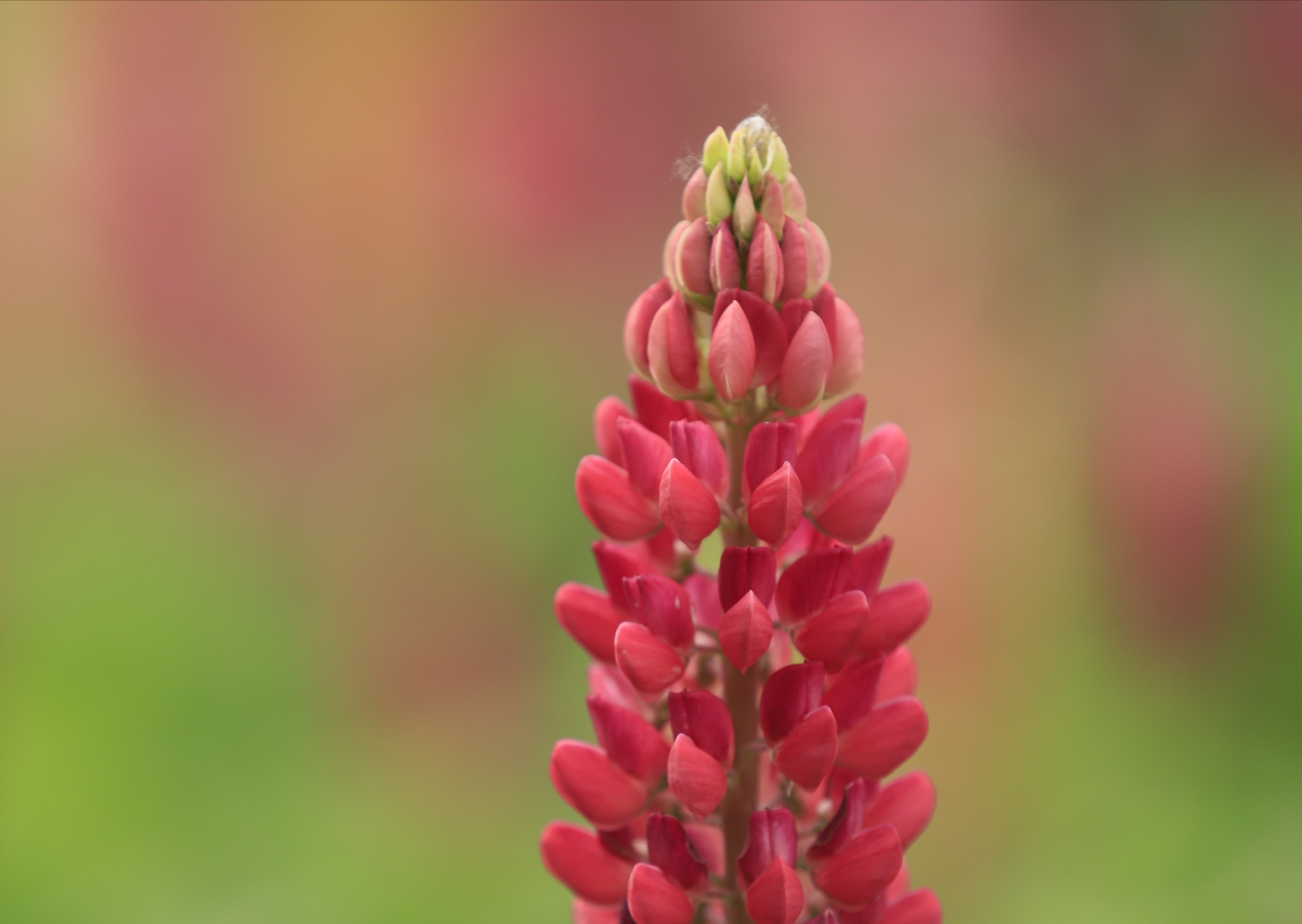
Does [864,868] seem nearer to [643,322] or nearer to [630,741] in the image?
[630,741]

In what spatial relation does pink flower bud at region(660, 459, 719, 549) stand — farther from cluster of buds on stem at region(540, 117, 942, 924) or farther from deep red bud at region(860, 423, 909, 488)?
deep red bud at region(860, 423, 909, 488)

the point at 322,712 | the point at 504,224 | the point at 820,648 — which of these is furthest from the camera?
the point at 504,224

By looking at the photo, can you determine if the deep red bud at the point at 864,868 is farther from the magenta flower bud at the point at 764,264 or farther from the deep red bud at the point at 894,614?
the magenta flower bud at the point at 764,264

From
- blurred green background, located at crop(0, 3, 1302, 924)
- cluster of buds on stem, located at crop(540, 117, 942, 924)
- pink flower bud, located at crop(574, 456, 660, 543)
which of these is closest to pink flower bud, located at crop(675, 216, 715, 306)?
cluster of buds on stem, located at crop(540, 117, 942, 924)

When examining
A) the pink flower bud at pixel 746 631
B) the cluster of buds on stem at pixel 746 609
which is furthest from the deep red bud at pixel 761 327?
the pink flower bud at pixel 746 631

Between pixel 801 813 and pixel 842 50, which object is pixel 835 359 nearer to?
pixel 801 813

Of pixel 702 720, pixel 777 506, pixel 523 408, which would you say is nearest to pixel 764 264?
pixel 777 506

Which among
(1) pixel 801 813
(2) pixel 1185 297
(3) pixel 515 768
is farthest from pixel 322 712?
(2) pixel 1185 297

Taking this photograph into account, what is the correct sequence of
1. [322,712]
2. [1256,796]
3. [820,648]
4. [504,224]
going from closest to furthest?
[820,648], [1256,796], [322,712], [504,224]
